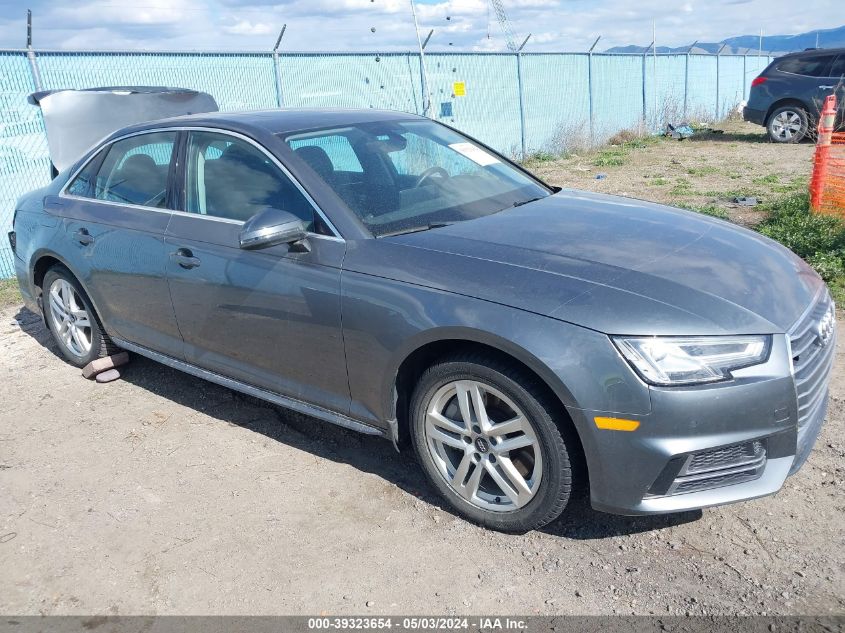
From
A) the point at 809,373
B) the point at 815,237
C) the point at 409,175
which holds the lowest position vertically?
the point at 815,237

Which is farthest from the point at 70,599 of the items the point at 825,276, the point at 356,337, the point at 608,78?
the point at 608,78

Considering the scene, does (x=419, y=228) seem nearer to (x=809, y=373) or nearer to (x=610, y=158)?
(x=809, y=373)

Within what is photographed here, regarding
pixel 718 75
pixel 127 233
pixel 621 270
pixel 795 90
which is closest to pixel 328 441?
pixel 127 233

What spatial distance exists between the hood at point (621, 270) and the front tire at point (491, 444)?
0.34 m

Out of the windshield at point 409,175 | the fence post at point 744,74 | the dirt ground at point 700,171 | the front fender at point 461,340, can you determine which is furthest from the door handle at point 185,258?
the fence post at point 744,74

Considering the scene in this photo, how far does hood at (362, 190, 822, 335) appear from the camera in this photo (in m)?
2.62

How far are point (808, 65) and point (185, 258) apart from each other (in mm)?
15881

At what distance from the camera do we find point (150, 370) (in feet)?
17.1

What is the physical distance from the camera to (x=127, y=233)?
4.25 m

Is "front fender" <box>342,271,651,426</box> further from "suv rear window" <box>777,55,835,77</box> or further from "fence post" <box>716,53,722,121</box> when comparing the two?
"fence post" <box>716,53,722,121</box>

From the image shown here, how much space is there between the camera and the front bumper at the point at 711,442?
2.52 metres

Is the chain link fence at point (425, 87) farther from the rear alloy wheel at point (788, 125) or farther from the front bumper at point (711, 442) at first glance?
the front bumper at point (711, 442)

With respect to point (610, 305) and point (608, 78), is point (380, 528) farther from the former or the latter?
point (608, 78)

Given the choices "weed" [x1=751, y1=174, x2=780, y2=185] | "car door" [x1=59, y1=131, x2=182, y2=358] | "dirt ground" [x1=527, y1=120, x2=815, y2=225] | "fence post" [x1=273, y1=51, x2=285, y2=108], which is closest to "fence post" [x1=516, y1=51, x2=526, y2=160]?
"dirt ground" [x1=527, y1=120, x2=815, y2=225]
